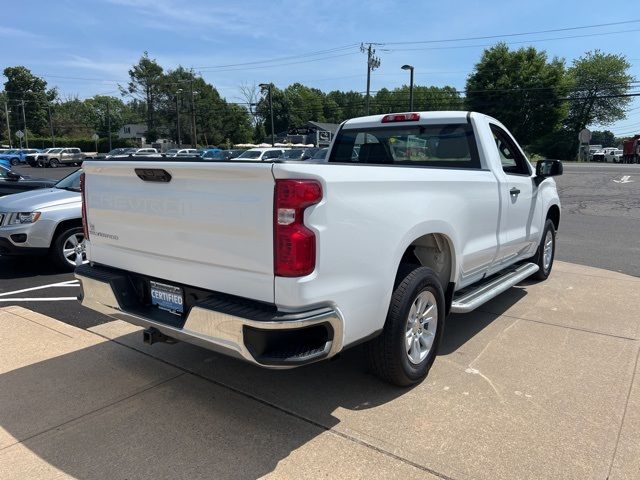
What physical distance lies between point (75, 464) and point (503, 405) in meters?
2.63

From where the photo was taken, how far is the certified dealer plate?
3158mm

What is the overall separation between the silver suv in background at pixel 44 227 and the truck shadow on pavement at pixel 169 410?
2.76m

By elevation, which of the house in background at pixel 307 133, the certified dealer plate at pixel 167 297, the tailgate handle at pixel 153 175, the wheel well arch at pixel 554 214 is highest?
the house in background at pixel 307 133

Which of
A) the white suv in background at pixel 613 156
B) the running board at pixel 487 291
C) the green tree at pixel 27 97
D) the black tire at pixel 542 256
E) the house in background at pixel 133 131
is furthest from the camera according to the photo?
the house in background at pixel 133 131

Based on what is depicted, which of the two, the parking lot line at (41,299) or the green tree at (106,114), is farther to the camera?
the green tree at (106,114)

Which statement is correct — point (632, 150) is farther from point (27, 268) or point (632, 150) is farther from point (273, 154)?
point (27, 268)

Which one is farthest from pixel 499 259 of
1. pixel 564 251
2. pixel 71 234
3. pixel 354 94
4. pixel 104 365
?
pixel 354 94

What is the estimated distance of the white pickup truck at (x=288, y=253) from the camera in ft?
8.64

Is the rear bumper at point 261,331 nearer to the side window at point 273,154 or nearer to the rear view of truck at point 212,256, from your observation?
the rear view of truck at point 212,256

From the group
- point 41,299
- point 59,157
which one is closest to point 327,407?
point 41,299

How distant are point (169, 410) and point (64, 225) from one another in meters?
4.65

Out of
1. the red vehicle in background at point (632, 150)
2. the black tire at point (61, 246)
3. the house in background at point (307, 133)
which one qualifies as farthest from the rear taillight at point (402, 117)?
the house in background at point (307, 133)

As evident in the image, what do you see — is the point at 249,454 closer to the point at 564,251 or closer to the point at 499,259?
the point at 499,259

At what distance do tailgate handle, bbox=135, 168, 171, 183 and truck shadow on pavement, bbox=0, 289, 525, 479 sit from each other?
1511 millimetres
